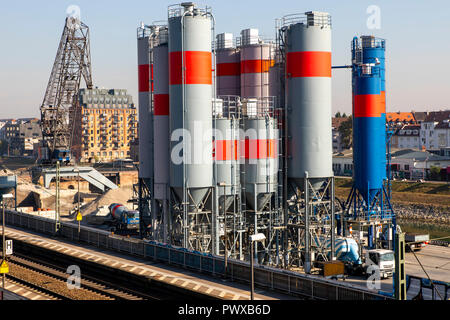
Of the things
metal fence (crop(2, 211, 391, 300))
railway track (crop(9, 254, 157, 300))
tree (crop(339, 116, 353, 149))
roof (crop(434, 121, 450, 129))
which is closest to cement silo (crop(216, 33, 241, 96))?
metal fence (crop(2, 211, 391, 300))

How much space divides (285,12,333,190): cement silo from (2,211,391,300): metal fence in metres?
13.1

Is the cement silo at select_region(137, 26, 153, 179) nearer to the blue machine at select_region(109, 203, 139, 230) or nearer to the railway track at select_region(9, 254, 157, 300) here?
the railway track at select_region(9, 254, 157, 300)

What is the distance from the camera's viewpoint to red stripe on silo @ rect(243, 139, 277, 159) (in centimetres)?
5069

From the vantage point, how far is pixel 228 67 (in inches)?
2319

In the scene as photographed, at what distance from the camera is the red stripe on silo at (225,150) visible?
4872cm

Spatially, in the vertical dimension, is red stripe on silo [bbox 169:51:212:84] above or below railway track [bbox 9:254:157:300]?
above

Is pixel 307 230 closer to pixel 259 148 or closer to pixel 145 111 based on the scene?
pixel 259 148

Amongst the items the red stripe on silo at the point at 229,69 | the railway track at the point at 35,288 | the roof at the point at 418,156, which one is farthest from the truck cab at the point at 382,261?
the roof at the point at 418,156

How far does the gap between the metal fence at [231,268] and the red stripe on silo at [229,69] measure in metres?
19.0

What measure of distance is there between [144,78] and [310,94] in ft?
49.4

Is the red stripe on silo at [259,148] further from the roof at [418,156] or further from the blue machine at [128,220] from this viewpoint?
the roof at [418,156]

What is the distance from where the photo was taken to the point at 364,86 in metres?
60.6

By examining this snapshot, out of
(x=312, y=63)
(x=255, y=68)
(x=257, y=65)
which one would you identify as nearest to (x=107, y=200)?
(x=255, y=68)
